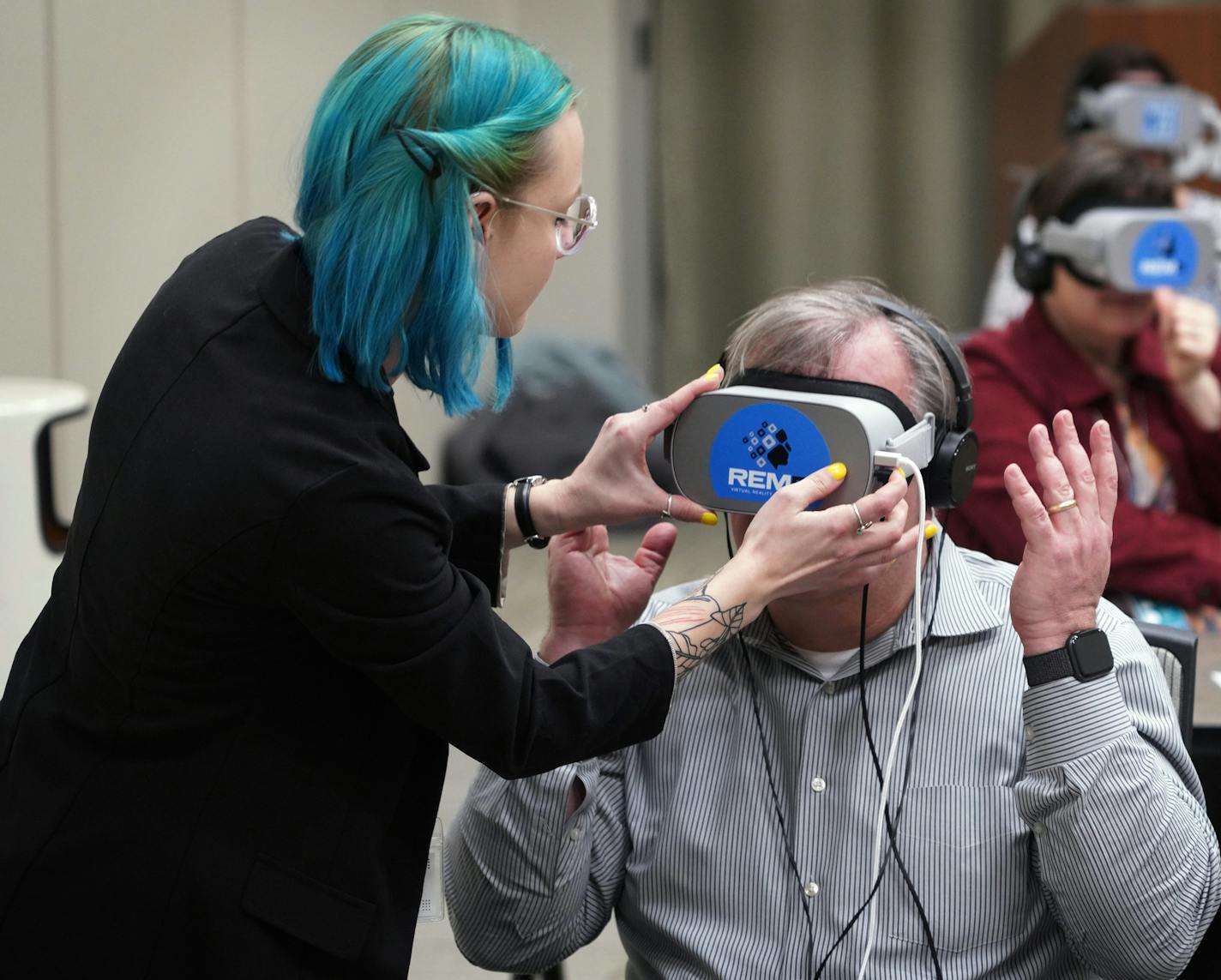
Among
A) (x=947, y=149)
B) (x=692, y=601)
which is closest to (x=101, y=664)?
(x=692, y=601)

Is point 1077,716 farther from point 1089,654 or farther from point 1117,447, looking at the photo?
point 1117,447

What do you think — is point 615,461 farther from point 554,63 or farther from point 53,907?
point 53,907

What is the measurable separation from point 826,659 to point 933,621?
4.9 inches

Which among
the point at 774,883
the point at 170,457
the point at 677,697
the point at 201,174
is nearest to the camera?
the point at 170,457

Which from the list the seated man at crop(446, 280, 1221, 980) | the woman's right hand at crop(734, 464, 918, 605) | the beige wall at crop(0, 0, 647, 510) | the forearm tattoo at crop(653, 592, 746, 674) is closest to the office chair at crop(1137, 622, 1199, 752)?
the seated man at crop(446, 280, 1221, 980)

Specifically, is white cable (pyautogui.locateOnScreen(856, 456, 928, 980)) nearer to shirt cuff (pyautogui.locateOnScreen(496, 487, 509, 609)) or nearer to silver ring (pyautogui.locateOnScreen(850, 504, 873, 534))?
silver ring (pyautogui.locateOnScreen(850, 504, 873, 534))

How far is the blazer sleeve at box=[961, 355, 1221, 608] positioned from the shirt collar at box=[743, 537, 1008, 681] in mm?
877

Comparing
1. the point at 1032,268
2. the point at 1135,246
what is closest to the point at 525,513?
the point at 1135,246

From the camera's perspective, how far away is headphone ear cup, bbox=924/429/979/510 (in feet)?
4.65

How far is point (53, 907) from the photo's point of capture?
4.00ft

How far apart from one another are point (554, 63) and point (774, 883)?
0.82m

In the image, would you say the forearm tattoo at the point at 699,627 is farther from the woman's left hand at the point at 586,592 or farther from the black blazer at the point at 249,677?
the woman's left hand at the point at 586,592

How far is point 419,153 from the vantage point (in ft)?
3.77

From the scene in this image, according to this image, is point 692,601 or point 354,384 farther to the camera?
point 692,601
